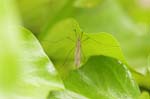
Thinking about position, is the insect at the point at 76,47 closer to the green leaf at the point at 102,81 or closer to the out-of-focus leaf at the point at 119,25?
the green leaf at the point at 102,81

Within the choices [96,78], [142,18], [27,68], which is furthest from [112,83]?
[142,18]

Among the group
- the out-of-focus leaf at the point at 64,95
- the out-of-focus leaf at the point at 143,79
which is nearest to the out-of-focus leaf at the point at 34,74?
the out-of-focus leaf at the point at 64,95

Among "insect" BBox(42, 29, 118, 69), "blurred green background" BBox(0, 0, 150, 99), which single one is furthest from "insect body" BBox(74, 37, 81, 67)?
"blurred green background" BBox(0, 0, 150, 99)

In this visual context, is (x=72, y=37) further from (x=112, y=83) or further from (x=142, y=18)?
(x=142, y=18)

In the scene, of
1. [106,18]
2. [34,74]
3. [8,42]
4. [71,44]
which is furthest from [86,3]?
[8,42]

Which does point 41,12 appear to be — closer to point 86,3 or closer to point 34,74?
→ point 86,3

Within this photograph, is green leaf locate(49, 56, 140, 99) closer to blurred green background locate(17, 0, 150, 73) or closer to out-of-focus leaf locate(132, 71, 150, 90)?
out-of-focus leaf locate(132, 71, 150, 90)
